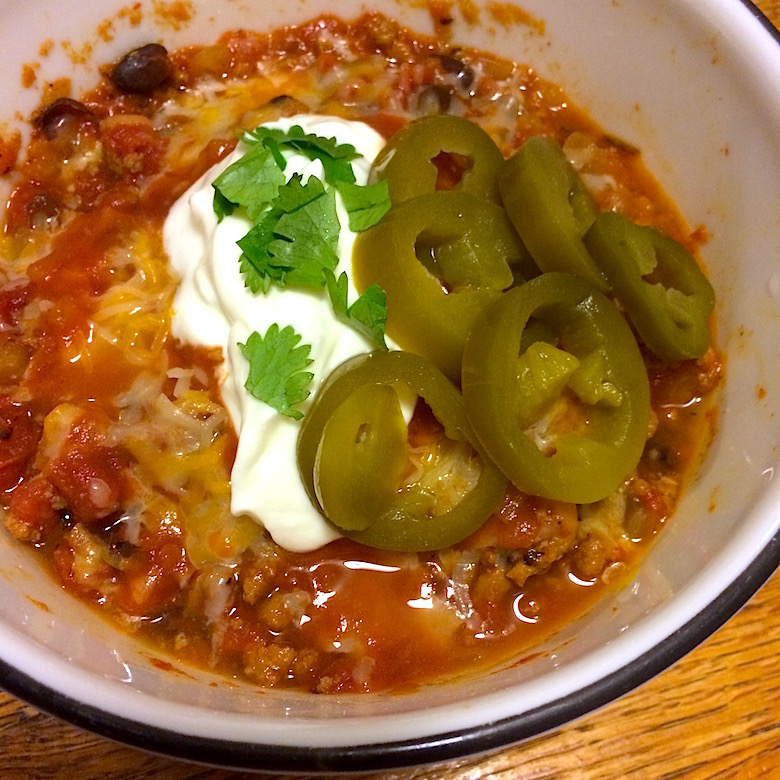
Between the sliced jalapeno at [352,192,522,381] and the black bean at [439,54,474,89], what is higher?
the black bean at [439,54,474,89]

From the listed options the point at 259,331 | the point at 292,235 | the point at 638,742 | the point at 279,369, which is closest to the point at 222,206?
the point at 292,235

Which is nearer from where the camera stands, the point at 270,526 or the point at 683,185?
the point at 270,526

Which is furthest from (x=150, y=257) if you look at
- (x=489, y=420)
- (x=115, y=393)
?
(x=489, y=420)

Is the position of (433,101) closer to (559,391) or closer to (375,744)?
(559,391)

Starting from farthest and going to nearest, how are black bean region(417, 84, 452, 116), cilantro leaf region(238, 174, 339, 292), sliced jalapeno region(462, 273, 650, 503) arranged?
black bean region(417, 84, 452, 116) → cilantro leaf region(238, 174, 339, 292) → sliced jalapeno region(462, 273, 650, 503)

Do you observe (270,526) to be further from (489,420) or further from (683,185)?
(683,185)

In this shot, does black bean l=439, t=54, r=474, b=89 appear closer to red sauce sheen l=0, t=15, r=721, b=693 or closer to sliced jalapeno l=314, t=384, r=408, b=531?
red sauce sheen l=0, t=15, r=721, b=693

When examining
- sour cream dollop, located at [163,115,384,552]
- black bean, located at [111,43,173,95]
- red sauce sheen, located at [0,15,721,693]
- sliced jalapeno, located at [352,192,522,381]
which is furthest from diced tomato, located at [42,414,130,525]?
black bean, located at [111,43,173,95]
